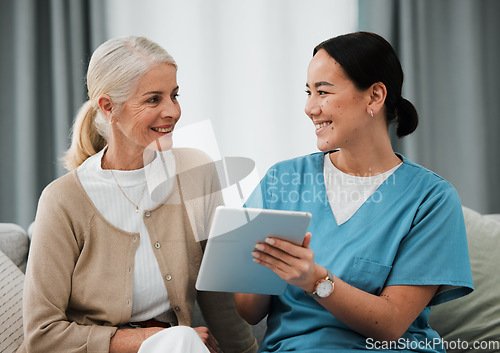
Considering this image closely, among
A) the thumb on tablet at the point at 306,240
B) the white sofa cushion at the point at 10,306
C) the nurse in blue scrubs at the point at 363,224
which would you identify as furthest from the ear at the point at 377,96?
the white sofa cushion at the point at 10,306

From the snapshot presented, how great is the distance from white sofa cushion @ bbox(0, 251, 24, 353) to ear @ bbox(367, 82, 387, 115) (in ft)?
3.59

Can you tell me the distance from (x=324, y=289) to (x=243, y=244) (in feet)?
0.65

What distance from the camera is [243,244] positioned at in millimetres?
1127

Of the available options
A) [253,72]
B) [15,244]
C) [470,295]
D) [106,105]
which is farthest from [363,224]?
[253,72]

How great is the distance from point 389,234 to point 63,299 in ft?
2.68

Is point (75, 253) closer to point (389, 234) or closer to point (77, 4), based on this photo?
point (389, 234)

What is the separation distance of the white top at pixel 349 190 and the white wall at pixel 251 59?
1313 millimetres

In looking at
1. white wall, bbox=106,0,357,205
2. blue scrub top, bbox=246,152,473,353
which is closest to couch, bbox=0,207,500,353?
blue scrub top, bbox=246,152,473,353

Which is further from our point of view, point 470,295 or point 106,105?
point 470,295

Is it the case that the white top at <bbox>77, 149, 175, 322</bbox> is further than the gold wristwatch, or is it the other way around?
the white top at <bbox>77, 149, 175, 322</bbox>

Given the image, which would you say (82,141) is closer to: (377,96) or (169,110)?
(169,110)

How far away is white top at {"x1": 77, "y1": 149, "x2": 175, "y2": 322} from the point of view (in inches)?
53.9

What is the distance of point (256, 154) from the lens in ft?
8.90

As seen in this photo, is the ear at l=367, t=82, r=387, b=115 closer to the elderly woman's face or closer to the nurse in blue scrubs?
the nurse in blue scrubs
